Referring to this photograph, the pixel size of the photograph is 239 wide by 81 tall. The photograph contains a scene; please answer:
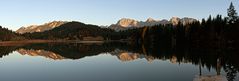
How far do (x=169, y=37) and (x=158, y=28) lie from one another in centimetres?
1524

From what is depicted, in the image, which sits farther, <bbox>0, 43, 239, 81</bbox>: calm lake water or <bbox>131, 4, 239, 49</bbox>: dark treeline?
<bbox>131, 4, 239, 49</bbox>: dark treeline

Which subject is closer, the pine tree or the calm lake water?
the calm lake water

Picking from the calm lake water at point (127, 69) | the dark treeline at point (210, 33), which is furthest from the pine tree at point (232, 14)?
the calm lake water at point (127, 69)

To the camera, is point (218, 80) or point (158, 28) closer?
point (218, 80)

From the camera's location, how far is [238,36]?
111 metres

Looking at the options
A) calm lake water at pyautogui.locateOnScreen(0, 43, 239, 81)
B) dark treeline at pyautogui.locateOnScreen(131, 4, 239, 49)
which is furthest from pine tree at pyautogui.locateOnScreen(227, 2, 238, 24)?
calm lake water at pyautogui.locateOnScreen(0, 43, 239, 81)

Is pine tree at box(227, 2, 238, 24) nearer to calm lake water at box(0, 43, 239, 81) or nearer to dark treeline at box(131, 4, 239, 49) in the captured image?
dark treeline at box(131, 4, 239, 49)

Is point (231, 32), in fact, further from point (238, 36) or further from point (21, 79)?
point (21, 79)

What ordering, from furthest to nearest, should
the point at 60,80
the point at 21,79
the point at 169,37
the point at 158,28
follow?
the point at 158,28, the point at 169,37, the point at 21,79, the point at 60,80

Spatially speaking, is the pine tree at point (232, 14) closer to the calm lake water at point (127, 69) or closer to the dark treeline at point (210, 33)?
the dark treeline at point (210, 33)

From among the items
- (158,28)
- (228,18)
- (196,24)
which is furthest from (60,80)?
(158,28)

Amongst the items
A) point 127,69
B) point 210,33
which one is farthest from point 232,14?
point 127,69

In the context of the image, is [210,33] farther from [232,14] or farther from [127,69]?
[127,69]

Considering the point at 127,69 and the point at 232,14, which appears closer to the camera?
the point at 127,69
